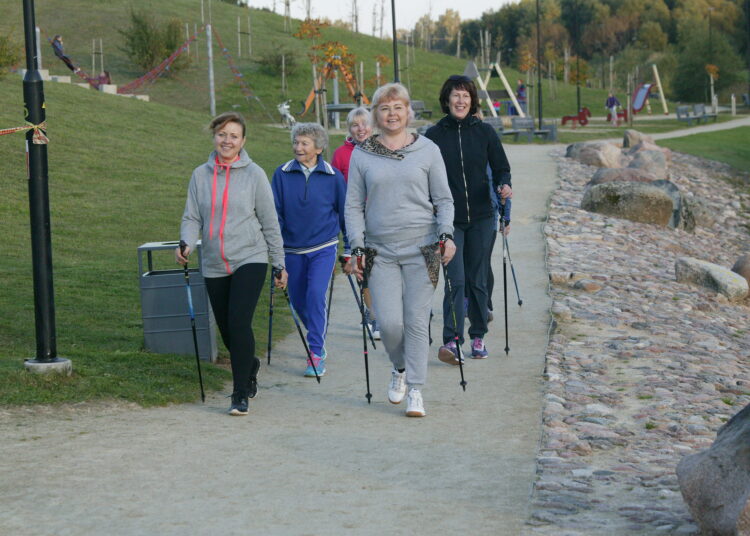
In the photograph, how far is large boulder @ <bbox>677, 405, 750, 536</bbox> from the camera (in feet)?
14.4

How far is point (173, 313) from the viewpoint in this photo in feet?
28.7

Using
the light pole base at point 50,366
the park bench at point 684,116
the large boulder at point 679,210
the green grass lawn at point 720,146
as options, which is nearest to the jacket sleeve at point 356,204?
the light pole base at point 50,366

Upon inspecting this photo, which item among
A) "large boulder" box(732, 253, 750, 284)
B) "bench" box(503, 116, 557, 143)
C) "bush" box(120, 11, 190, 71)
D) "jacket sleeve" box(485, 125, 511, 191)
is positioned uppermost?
"bush" box(120, 11, 190, 71)

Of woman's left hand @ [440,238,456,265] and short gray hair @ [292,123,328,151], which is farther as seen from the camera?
short gray hair @ [292,123,328,151]

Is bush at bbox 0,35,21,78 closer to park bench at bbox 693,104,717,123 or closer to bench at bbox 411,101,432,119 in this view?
bench at bbox 411,101,432,119

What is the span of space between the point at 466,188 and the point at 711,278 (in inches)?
264

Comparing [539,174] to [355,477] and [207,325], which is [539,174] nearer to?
[207,325]

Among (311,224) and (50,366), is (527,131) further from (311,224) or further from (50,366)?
(50,366)

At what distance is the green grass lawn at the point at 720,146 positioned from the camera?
113 ft

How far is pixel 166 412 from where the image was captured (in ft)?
23.8

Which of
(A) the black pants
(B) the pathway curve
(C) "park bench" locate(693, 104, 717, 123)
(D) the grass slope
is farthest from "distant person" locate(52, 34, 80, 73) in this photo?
(B) the pathway curve

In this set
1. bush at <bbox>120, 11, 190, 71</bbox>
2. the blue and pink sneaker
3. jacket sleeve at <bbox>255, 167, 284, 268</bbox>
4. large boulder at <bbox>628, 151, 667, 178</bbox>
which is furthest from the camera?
bush at <bbox>120, 11, 190, 71</bbox>

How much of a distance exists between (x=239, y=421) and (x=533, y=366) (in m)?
2.59

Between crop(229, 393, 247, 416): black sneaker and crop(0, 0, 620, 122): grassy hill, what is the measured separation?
125ft
